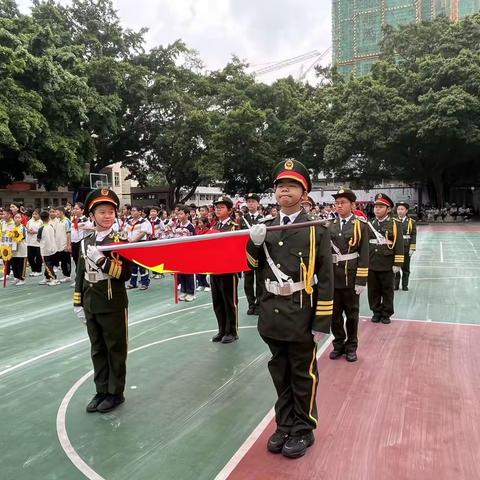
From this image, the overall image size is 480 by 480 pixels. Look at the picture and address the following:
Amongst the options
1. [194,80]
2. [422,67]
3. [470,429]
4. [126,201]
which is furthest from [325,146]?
[470,429]

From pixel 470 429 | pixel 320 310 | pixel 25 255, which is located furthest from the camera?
pixel 25 255

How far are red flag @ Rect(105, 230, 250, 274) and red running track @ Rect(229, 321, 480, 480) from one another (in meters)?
1.46

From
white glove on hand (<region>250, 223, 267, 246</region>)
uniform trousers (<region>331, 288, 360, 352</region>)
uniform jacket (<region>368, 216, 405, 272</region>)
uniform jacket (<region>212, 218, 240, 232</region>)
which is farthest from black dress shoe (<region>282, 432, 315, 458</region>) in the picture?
uniform jacket (<region>368, 216, 405, 272</region>)

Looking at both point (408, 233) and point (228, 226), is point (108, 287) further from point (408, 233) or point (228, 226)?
point (408, 233)

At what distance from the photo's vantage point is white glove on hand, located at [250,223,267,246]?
10.3ft

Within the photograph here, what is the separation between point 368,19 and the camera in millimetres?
50531

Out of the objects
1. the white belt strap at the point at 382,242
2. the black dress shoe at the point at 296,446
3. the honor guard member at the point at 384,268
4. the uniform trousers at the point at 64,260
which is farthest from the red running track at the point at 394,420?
the uniform trousers at the point at 64,260

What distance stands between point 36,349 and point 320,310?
4.13 metres

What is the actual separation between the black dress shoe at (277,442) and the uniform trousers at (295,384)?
0.11 ft

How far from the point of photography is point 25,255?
11.0 m

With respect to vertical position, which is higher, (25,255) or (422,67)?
(422,67)

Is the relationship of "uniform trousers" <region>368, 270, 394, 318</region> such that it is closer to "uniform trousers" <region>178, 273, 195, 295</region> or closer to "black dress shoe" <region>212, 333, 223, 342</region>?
"black dress shoe" <region>212, 333, 223, 342</region>

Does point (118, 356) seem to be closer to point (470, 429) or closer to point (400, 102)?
point (470, 429)

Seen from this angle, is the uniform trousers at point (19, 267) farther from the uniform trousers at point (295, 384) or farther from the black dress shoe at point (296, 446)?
the black dress shoe at point (296, 446)
